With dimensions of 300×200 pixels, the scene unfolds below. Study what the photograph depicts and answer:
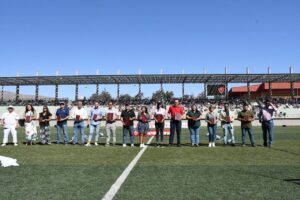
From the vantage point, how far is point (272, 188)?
20.5 feet

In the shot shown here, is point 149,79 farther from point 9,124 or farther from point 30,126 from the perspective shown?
point 9,124

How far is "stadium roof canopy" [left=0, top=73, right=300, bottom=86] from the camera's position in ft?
155

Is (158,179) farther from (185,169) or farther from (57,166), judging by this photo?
(57,166)

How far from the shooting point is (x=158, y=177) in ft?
24.0

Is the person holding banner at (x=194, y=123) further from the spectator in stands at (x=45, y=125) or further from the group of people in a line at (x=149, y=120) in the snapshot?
the spectator in stands at (x=45, y=125)

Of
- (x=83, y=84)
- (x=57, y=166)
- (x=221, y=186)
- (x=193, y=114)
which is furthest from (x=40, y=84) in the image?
(x=221, y=186)

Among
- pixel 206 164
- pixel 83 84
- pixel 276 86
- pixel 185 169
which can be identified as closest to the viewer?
pixel 185 169

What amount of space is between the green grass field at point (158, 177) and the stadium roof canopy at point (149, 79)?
122 ft

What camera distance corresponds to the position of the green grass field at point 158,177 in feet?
19.1

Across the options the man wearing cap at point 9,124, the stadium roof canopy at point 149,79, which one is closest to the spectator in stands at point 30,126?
the man wearing cap at point 9,124

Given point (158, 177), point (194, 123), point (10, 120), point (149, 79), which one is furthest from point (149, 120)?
point (149, 79)

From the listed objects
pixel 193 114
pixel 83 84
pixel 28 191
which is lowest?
pixel 28 191

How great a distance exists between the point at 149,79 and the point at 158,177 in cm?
4315

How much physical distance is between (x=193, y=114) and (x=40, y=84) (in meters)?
43.2
